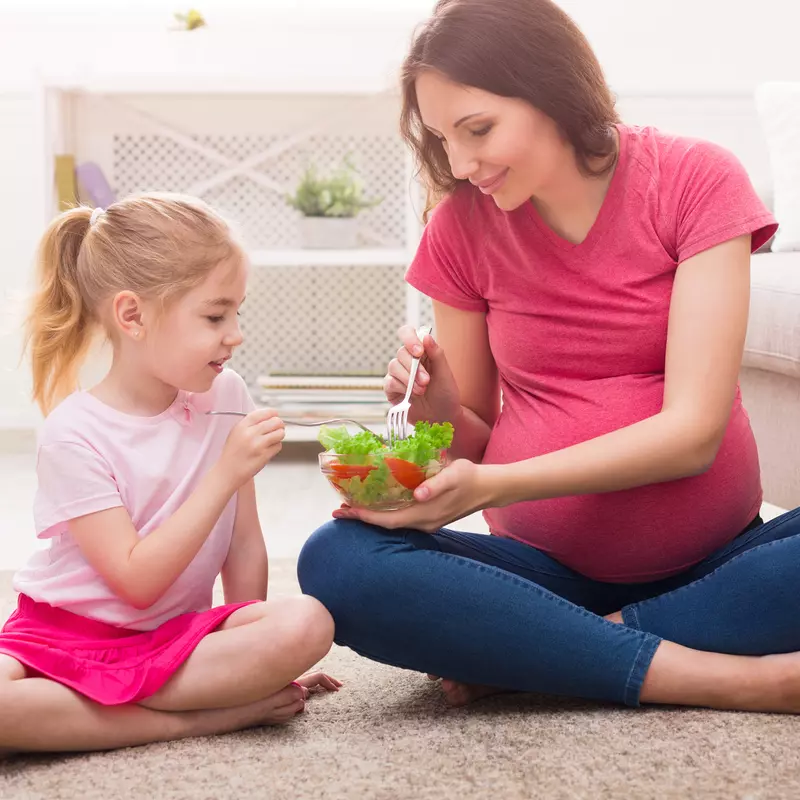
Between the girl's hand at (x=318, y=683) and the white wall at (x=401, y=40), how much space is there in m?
2.27

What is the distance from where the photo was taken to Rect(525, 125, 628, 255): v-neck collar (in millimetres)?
1374

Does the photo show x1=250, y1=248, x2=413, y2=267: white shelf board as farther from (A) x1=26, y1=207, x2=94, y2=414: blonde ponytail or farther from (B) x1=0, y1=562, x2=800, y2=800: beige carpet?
(B) x1=0, y1=562, x2=800, y2=800: beige carpet

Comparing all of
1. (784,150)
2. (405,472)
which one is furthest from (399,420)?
(784,150)

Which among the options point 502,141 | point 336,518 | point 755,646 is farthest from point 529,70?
point 755,646

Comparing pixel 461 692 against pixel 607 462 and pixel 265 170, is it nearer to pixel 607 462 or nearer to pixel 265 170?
pixel 607 462

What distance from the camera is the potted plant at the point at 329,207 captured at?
3.15 metres

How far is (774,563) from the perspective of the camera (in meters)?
1.23

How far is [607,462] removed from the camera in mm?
1233

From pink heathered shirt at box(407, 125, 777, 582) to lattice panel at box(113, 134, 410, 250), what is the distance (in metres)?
2.01

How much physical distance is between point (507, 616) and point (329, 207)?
2123 millimetres

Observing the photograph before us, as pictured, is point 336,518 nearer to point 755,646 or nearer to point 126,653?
point 126,653

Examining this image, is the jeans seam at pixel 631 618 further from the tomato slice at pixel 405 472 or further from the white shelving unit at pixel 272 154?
the white shelving unit at pixel 272 154

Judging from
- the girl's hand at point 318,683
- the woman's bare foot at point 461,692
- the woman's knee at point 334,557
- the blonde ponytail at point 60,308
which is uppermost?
the blonde ponytail at point 60,308

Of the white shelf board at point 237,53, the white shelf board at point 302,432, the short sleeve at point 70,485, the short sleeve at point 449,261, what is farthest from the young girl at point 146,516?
the white shelf board at point 237,53
